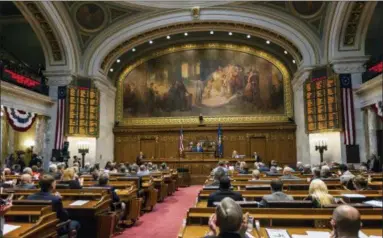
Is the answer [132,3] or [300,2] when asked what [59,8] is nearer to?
[132,3]

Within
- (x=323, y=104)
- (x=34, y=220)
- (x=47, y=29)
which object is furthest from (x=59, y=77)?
(x=34, y=220)

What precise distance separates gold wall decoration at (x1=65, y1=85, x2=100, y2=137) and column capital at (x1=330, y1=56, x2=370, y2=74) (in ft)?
43.1

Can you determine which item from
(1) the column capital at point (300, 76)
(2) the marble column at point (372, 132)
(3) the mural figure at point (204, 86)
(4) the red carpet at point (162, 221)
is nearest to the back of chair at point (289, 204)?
(4) the red carpet at point (162, 221)

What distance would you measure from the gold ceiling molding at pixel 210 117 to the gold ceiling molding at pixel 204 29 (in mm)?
2186

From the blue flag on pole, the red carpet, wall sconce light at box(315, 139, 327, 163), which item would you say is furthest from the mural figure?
the red carpet

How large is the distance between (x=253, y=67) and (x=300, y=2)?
5.54 metres

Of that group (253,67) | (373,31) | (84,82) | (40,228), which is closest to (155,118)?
(84,82)

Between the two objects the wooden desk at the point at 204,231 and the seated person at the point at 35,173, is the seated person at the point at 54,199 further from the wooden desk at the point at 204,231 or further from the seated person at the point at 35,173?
the seated person at the point at 35,173

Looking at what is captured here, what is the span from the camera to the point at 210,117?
21719 mm

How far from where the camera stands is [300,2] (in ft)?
57.3

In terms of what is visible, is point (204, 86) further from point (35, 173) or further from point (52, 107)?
point (35, 173)

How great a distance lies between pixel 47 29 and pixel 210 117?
1077 cm

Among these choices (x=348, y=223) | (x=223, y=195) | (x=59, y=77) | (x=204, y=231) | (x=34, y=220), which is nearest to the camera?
(x=348, y=223)

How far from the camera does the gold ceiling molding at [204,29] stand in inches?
766
